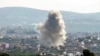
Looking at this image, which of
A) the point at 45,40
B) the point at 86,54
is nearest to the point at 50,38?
the point at 45,40

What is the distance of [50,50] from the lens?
68.7 m

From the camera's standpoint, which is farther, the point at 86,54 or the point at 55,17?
the point at 55,17

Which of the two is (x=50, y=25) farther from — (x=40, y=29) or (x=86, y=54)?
(x=86, y=54)

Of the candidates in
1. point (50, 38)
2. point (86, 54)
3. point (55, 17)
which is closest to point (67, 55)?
point (50, 38)

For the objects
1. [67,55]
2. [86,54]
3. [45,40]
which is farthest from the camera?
[45,40]

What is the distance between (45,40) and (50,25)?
350 centimetres

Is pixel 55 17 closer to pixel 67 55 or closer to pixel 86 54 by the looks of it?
pixel 67 55

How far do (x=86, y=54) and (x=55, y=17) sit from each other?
5262cm

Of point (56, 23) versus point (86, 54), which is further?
point (56, 23)

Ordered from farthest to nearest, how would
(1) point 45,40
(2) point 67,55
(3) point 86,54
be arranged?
(1) point 45,40, (2) point 67,55, (3) point 86,54

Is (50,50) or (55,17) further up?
(55,17)

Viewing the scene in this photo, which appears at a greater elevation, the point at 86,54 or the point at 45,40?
the point at 86,54

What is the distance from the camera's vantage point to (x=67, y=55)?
6269 centimetres

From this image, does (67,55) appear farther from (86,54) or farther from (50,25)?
(86,54)
